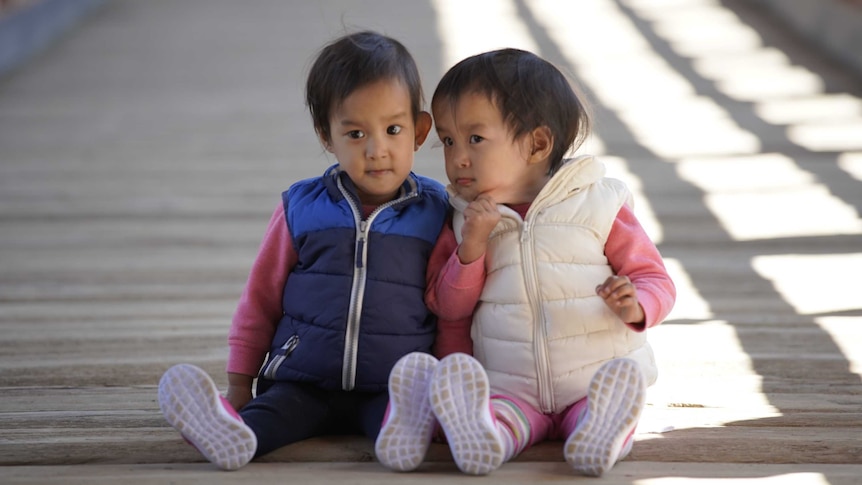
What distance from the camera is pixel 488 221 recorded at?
185 cm

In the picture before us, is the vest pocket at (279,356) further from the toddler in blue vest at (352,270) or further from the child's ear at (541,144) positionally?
the child's ear at (541,144)

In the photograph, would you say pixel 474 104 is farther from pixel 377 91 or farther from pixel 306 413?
pixel 306 413

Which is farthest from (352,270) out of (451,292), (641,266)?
(641,266)

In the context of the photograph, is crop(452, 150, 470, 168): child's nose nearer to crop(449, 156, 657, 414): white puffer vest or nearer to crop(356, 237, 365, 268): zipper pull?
crop(449, 156, 657, 414): white puffer vest

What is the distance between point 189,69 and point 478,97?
210 inches

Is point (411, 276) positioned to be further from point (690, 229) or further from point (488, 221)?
point (690, 229)

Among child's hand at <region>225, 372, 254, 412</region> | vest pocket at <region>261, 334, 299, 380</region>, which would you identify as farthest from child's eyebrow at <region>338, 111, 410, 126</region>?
child's hand at <region>225, 372, 254, 412</region>

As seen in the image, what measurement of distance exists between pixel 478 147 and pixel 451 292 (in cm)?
26

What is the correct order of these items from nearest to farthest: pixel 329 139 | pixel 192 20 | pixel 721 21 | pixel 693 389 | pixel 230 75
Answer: pixel 329 139 → pixel 693 389 → pixel 230 75 → pixel 721 21 → pixel 192 20

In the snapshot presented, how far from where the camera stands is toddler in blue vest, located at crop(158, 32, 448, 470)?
1.91 meters

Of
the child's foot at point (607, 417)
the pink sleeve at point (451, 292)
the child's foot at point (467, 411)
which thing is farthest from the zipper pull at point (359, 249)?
the child's foot at point (607, 417)

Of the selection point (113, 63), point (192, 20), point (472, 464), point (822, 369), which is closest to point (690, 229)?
point (822, 369)

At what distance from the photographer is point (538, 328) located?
188 cm

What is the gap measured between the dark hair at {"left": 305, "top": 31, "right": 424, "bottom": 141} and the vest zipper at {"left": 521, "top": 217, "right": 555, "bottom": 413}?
12.6 inches
